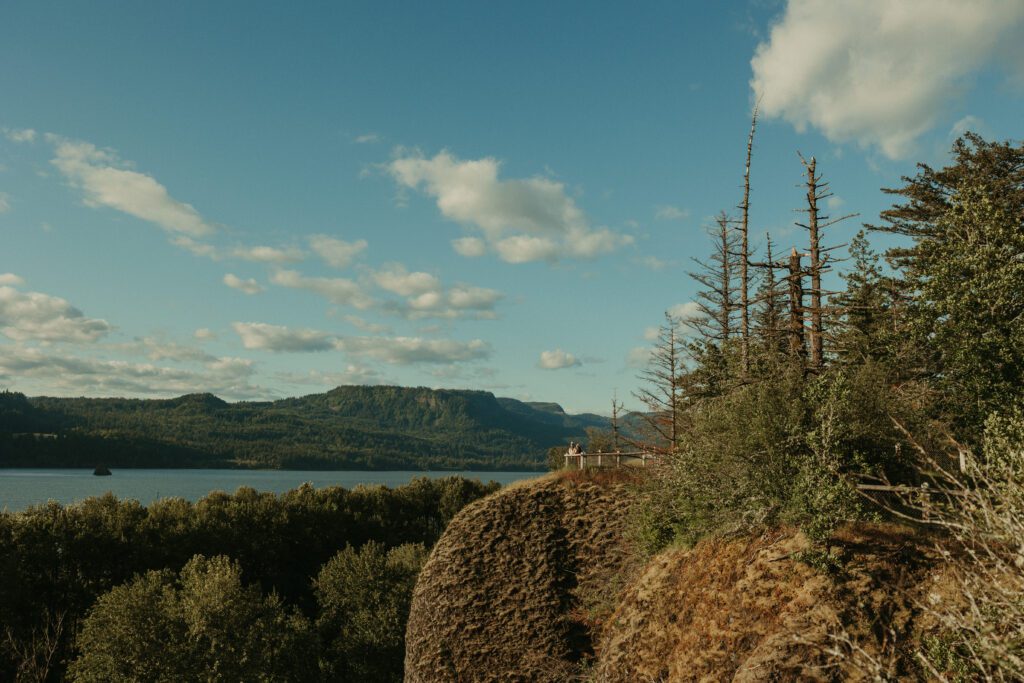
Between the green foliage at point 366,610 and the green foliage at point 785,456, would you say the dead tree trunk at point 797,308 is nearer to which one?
the green foliage at point 785,456

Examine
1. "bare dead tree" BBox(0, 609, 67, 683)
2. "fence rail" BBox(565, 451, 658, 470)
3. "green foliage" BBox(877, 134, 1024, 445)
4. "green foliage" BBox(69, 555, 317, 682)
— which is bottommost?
"bare dead tree" BBox(0, 609, 67, 683)

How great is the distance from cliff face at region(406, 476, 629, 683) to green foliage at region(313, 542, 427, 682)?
434 inches

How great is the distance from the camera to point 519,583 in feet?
84.6

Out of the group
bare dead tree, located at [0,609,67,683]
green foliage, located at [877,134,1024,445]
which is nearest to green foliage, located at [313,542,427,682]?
bare dead tree, located at [0,609,67,683]

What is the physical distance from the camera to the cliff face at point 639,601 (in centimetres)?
1313

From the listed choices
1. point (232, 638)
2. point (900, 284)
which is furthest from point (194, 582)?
point (900, 284)

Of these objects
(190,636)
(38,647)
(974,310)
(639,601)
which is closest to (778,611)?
(639,601)

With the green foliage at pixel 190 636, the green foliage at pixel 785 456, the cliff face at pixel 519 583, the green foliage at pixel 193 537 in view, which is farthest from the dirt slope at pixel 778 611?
the green foliage at pixel 193 537

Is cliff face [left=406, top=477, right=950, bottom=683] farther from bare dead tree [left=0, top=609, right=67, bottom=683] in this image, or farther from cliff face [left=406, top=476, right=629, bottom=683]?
bare dead tree [left=0, top=609, right=67, bottom=683]

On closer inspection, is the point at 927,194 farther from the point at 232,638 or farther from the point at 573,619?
the point at 232,638

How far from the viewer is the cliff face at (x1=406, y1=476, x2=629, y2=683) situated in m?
24.5

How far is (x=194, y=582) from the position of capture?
32.5m

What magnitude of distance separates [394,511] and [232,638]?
22.9 m

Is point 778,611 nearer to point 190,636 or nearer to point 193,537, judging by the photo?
point 190,636
